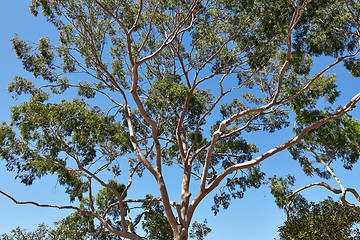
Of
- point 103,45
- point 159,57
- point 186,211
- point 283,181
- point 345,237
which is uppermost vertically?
point 159,57

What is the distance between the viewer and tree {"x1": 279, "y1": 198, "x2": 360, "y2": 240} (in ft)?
40.0

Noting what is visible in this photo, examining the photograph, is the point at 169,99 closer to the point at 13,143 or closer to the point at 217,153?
the point at 217,153

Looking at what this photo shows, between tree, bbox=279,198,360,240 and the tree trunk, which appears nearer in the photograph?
the tree trunk

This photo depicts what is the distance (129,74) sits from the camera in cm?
1415

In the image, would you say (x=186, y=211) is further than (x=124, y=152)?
No

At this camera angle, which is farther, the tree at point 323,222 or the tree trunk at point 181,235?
the tree at point 323,222

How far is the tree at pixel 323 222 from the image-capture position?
480 inches

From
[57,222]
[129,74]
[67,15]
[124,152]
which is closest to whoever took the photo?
[67,15]

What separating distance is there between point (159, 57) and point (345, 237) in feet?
29.8

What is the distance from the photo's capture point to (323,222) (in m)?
12.4

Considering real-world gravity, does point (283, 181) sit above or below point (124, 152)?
below

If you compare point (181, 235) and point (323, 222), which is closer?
point (181, 235)

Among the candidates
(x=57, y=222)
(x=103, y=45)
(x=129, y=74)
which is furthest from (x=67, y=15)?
(x=57, y=222)

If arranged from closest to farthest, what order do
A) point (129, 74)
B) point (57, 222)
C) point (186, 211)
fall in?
→ point (186, 211) < point (129, 74) < point (57, 222)
